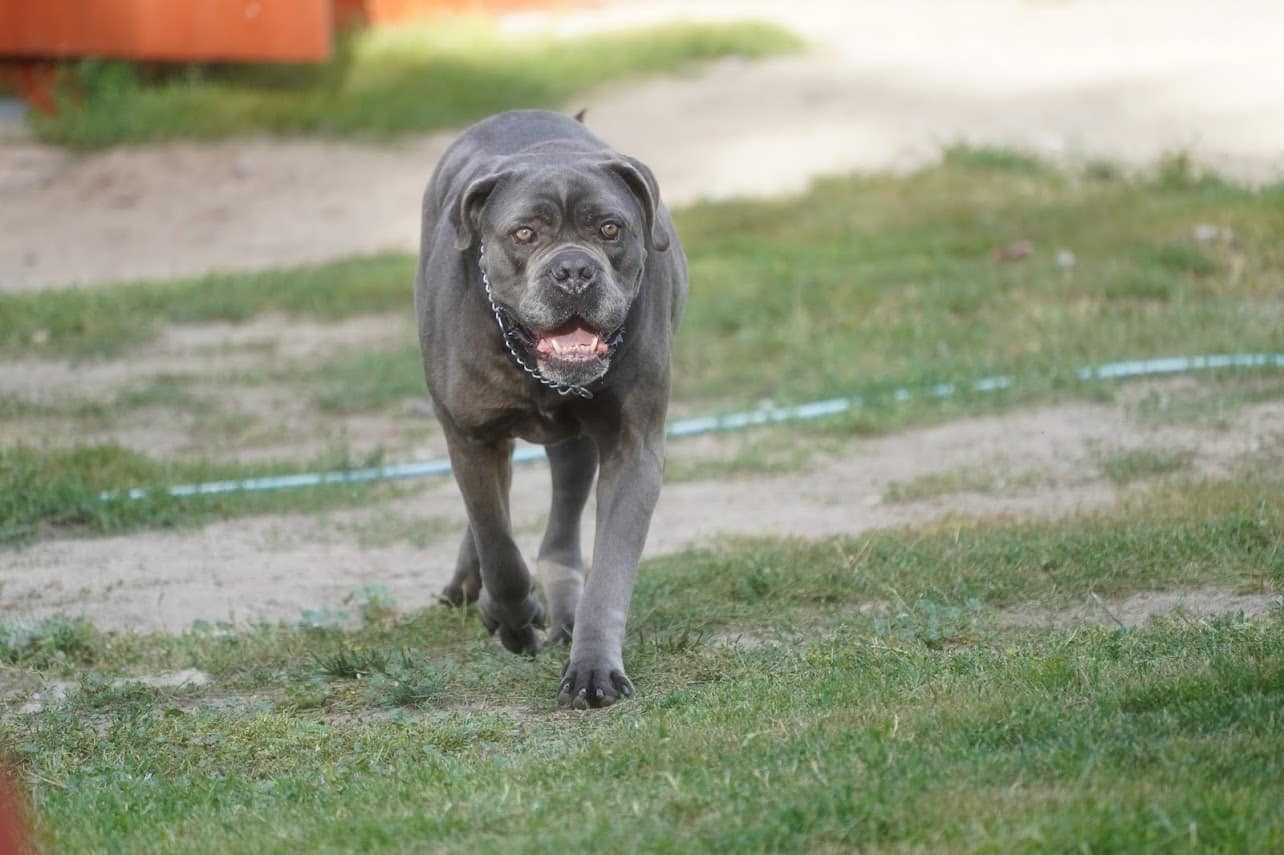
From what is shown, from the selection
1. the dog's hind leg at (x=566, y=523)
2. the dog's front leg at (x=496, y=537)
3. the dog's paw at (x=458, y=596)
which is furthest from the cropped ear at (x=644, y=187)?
the dog's paw at (x=458, y=596)

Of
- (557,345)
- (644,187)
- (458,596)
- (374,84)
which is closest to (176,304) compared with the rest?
(374,84)

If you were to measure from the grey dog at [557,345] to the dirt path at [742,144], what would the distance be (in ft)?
31.5

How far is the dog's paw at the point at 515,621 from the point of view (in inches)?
262

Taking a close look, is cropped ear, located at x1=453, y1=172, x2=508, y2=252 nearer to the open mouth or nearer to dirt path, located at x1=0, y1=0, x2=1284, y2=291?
the open mouth

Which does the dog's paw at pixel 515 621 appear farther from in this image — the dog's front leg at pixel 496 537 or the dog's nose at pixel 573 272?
the dog's nose at pixel 573 272

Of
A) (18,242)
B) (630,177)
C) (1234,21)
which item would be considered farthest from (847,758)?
(1234,21)

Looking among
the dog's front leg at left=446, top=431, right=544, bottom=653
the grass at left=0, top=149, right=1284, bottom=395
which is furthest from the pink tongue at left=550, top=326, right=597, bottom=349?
the grass at left=0, top=149, right=1284, bottom=395

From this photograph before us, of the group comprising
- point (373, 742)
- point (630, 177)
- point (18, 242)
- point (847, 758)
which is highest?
point (630, 177)

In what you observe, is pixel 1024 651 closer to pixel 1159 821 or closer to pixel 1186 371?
pixel 1159 821

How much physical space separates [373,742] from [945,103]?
14.3 m

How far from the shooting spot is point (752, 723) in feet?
16.7

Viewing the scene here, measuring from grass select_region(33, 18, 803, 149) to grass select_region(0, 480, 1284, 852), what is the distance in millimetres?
11882

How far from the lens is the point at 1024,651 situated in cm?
573

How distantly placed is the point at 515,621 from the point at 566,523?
558mm
